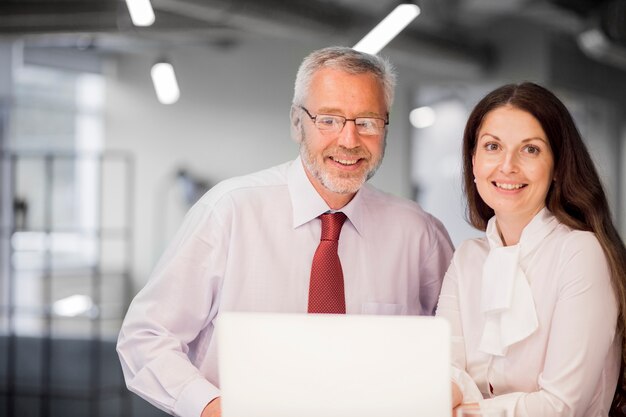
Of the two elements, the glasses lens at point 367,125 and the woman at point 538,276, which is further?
the glasses lens at point 367,125

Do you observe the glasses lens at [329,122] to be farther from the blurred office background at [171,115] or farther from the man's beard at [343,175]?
the blurred office background at [171,115]

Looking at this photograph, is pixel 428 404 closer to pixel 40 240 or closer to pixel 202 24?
pixel 202 24

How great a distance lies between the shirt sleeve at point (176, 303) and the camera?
234 centimetres

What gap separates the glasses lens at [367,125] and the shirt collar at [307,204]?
0.23m

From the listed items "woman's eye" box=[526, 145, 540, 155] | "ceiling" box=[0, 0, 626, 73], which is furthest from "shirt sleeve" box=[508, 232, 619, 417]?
"ceiling" box=[0, 0, 626, 73]

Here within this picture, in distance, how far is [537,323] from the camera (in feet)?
6.55

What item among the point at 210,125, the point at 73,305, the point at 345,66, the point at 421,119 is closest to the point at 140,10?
the point at 345,66

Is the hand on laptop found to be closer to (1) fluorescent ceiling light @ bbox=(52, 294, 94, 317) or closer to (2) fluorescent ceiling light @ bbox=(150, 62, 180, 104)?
(2) fluorescent ceiling light @ bbox=(150, 62, 180, 104)

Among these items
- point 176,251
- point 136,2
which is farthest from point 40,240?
point 176,251

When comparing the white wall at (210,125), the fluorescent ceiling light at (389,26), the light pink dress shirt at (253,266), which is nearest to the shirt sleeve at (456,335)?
the light pink dress shirt at (253,266)

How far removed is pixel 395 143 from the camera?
942 cm

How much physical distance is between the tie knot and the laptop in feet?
3.39

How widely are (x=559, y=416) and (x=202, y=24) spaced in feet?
21.3

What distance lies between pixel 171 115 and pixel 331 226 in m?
8.10
